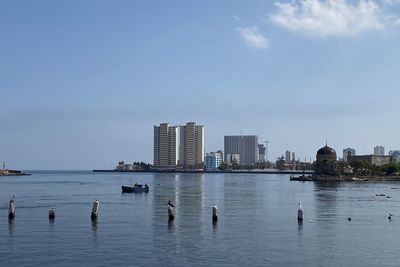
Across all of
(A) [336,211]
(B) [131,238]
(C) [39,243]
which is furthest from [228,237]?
(A) [336,211]

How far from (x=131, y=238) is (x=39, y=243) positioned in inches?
278

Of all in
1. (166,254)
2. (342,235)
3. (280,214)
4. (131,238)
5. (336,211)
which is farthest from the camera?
(336,211)

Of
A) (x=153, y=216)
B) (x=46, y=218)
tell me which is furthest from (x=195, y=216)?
(x=46, y=218)

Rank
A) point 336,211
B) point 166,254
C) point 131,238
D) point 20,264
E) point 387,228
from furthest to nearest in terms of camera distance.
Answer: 1. point 336,211
2. point 387,228
3. point 131,238
4. point 166,254
5. point 20,264

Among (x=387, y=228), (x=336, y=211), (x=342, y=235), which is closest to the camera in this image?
(x=342, y=235)

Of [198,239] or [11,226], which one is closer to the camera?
[198,239]

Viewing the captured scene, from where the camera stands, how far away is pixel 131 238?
45375 millimetres

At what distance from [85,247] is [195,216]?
23766 mm

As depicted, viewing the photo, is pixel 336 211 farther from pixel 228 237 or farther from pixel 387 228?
pixel 228 237

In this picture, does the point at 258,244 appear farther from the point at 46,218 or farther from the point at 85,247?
the point at 46,218

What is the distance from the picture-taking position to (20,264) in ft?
115

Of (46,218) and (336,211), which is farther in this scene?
(336,211)

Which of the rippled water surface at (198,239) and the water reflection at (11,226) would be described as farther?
the water reflection at (11,226)

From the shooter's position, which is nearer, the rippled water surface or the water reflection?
the rippled water surface
